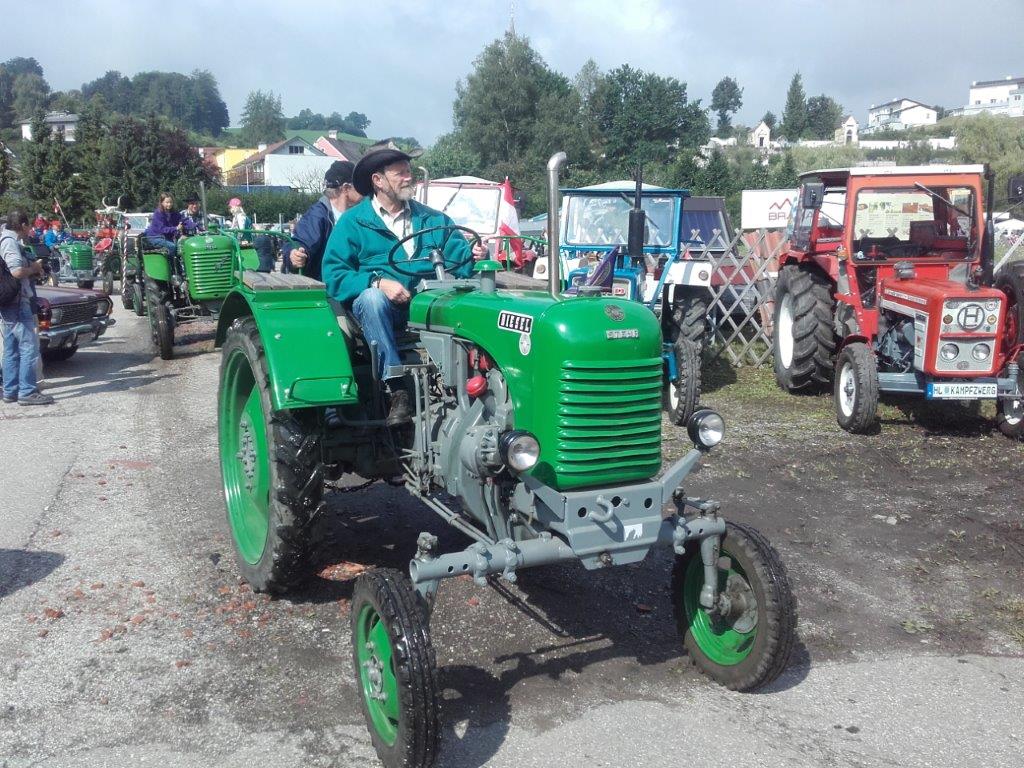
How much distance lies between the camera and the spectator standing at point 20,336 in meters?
8.14

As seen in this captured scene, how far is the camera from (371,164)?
14.2ft

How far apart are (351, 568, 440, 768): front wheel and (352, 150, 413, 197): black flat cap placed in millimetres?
2076

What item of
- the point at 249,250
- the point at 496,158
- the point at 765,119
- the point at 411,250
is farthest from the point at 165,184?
the point at 765,119

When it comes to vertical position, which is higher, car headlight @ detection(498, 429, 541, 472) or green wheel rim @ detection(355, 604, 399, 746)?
car headlight @ detection(498, 429, 541, 472)

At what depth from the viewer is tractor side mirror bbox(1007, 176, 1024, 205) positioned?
7074 millimetres

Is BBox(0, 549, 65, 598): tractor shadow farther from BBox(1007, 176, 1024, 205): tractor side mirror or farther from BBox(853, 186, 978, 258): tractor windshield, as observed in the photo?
BBox(1007, 176, 1024, 205): tractor side mirror

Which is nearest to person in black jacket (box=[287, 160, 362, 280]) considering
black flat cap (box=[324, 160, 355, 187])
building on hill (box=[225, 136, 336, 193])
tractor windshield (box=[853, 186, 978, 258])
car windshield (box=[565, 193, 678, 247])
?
black flat cap (box=[324, 160, 355, 187])

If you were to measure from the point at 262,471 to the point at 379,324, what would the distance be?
3.07 feet

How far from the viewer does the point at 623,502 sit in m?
3.02

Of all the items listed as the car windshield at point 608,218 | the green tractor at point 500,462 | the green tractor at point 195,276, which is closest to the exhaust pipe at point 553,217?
the green tractor at point 500,462

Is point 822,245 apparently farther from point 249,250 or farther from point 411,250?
point 249,250

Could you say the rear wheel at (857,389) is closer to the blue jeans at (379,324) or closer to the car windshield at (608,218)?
the car windshield at (608,218)

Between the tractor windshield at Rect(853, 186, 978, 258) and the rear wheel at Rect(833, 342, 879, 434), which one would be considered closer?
the rear wheel at Rect(833, 342, 879, 434)

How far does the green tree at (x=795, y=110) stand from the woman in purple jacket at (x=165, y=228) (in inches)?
3969
